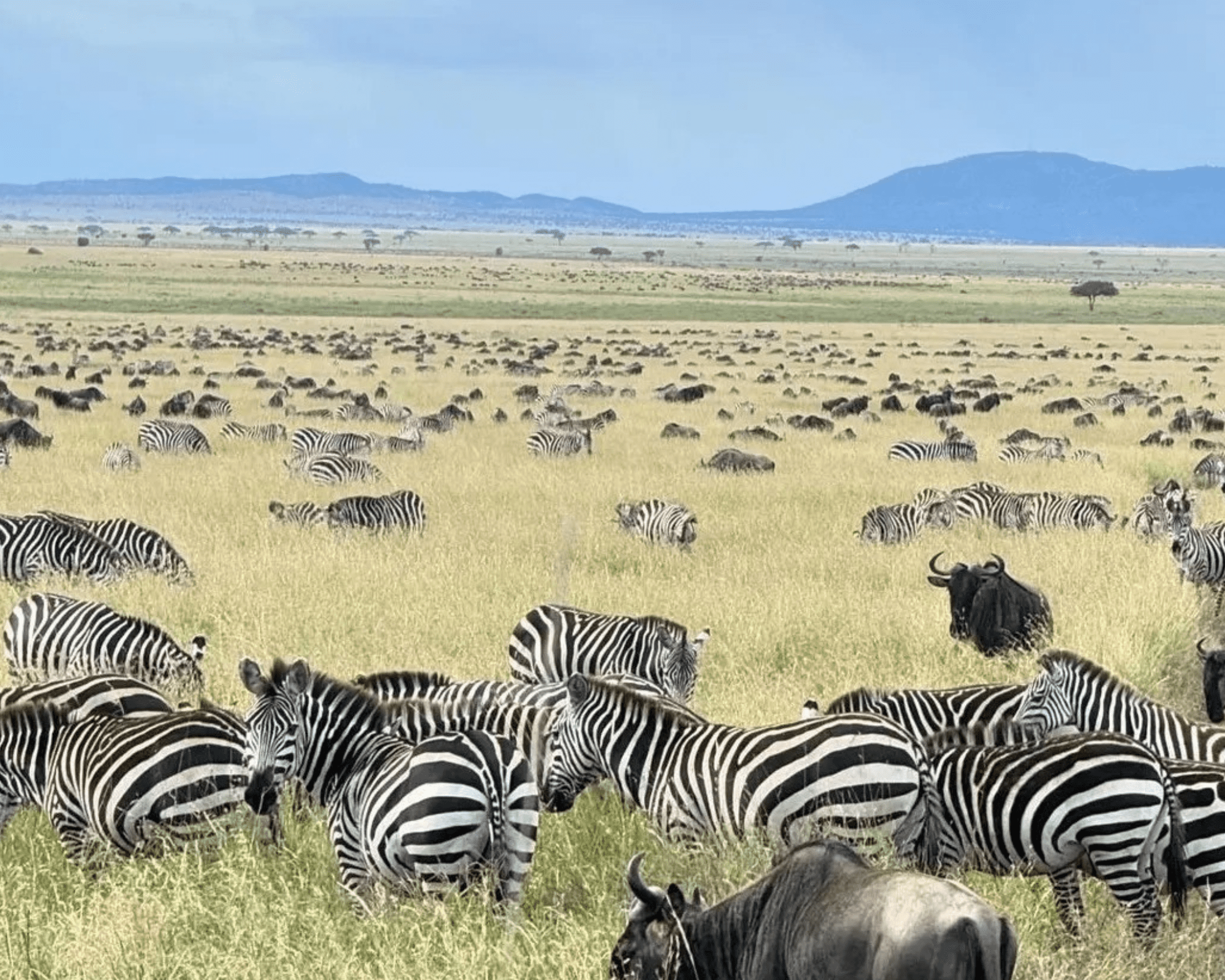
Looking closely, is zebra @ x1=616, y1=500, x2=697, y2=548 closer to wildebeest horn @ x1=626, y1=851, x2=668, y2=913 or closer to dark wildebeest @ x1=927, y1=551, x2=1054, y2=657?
dark wildebeest @ x1=927, y1=551, x2=1054, y2=657

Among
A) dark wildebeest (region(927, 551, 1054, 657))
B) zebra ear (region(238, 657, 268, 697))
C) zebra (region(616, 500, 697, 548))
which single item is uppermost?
zebra ear (region(238, 657, 268, 697))

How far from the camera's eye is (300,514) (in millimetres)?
20609

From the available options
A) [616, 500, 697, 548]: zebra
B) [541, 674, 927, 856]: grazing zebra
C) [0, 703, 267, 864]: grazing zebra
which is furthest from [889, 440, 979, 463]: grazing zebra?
[0, 703, 267, 864]: grazing zebra

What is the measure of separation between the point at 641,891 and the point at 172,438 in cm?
2415

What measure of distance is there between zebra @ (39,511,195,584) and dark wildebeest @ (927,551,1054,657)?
7.87 meters

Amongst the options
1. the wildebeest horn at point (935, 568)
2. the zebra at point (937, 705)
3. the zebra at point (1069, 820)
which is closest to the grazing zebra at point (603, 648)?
the zebra at point (937, 705)

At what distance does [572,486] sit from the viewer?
24.2 metres

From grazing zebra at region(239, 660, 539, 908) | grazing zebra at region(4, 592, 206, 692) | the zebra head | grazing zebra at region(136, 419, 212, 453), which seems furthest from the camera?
grazing zebra at region(136, 419, 212, 453)

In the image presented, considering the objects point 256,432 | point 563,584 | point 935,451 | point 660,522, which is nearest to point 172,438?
point 256,432

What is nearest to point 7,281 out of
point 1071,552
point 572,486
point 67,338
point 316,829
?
point 67,338

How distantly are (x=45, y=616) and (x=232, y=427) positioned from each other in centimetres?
1936

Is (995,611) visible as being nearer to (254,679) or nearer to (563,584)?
(563,584)

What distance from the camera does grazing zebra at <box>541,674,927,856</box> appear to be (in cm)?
717

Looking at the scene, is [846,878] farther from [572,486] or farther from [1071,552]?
[572,486]
